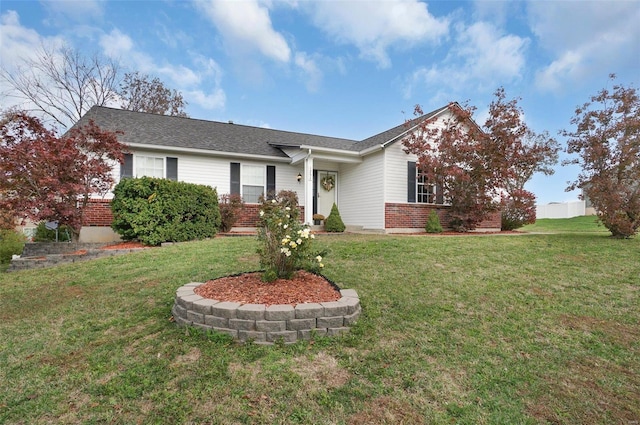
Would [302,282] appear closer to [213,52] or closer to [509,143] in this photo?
[509,143]

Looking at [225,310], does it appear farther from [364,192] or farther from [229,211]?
[364,192]

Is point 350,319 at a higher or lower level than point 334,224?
lower

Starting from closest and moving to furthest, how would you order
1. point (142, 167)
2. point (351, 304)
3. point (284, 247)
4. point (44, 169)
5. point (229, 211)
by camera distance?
1. point (351, 304)
2. point (284, 247)
3. point (44, 169)
4. point (229, 211)
5. point (142, 167)

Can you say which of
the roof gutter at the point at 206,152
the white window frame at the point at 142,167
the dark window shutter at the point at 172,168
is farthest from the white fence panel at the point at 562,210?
the white window frame at the point at 142,167

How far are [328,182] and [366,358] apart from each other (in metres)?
11.0

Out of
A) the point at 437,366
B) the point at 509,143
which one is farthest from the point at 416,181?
the point at 437,366

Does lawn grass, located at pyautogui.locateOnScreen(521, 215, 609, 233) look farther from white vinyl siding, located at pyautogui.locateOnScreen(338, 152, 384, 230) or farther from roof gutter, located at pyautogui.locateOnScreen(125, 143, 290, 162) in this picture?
roof gutter, located at pyautogui.locateOnScreen(125, 143, 290, 162)

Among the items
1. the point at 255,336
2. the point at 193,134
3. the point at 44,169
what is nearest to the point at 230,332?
the point at 255,336

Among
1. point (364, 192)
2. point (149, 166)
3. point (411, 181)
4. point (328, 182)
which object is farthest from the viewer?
point (328, 182)

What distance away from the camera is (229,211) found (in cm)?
1074

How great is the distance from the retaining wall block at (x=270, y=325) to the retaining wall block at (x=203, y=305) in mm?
583

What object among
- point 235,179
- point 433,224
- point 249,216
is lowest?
point 433,224

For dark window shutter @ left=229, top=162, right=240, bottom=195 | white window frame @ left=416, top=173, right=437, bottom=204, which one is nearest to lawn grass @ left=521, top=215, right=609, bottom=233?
white window frame @ left=416, top=173, right=437, bottom=204

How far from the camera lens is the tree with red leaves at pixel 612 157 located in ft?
29.1
